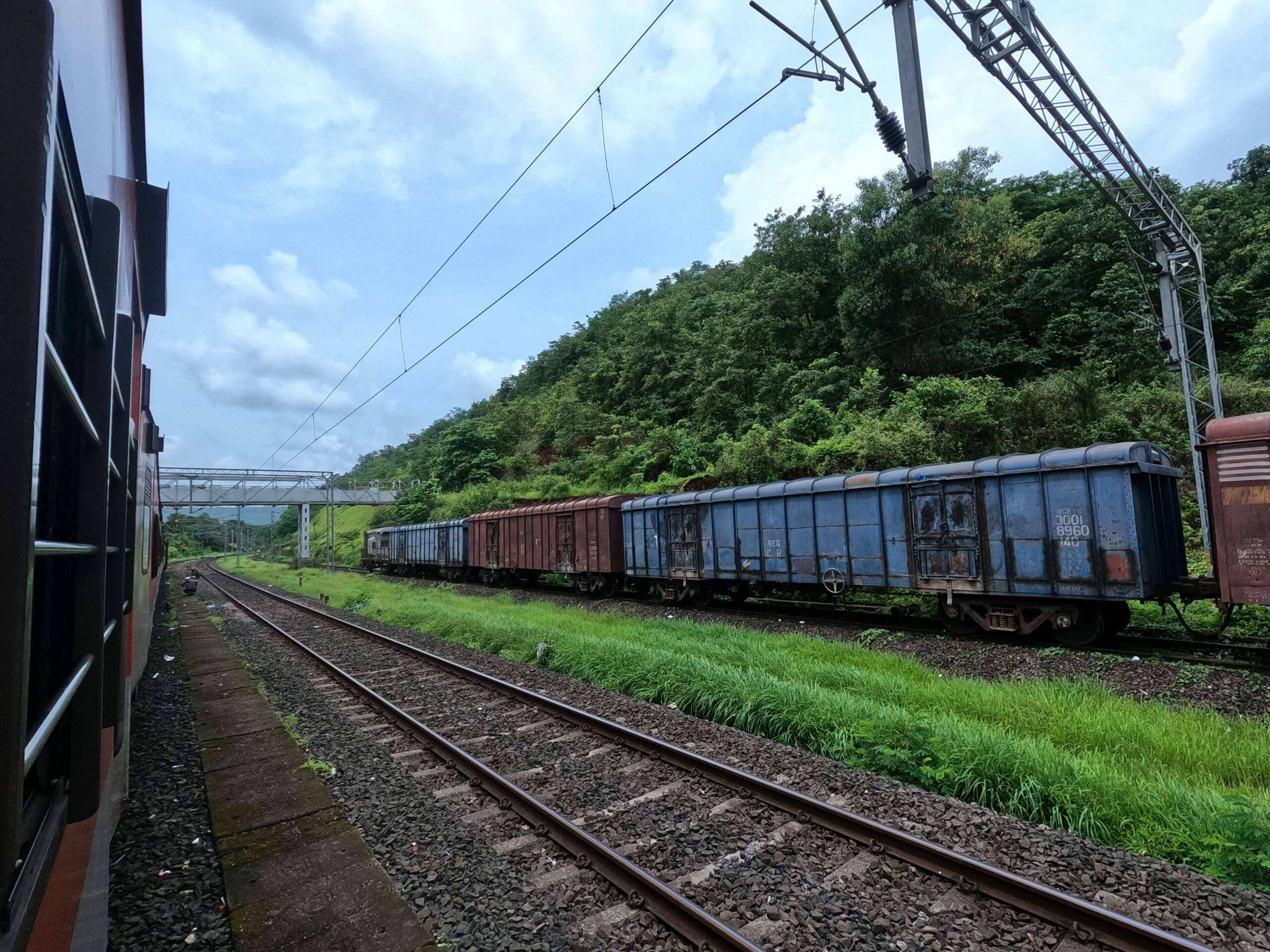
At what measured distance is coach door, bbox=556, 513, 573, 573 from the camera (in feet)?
67.3

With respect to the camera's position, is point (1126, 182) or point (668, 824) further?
point (1126, 182)

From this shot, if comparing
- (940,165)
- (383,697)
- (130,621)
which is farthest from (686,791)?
(940,165)

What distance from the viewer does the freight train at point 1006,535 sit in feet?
28.3

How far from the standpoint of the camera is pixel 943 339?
26172mm

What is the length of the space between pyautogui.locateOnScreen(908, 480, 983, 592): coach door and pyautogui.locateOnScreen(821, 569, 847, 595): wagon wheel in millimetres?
1636

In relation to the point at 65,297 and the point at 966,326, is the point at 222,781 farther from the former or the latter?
the point at 966,326

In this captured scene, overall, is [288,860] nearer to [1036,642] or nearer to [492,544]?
[1036,642]

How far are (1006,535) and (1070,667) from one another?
232cm

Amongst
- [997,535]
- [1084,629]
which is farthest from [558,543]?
[1084,629]

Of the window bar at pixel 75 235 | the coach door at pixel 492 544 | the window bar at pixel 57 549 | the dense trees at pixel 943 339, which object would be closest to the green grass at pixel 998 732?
the window bar at pixel 57 549

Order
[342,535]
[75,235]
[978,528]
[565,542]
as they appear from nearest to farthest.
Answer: [75,235]
[978,528]
[565,542]
[342,535]

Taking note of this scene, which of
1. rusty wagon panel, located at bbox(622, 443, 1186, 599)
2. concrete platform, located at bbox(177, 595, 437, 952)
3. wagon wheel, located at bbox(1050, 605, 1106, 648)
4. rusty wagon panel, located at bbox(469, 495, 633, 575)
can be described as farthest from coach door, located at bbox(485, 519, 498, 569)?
wagon wheel, located at bbox(1050, 605, 1106, 648)

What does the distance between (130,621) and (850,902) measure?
15.4 feet

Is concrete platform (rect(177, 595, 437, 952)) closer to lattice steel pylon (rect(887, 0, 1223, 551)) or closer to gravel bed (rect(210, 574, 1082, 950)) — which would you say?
gravel bed (rect(210, 574, 1082, 950))
